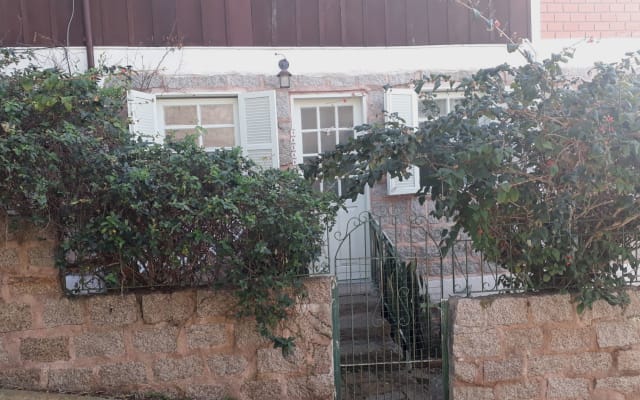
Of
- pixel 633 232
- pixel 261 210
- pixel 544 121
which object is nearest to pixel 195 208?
pixel 261 210

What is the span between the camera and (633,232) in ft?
11.5

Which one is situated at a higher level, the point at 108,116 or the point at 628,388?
the point at 108,116

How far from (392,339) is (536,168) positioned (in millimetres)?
1870

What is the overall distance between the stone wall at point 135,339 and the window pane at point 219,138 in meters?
2.61

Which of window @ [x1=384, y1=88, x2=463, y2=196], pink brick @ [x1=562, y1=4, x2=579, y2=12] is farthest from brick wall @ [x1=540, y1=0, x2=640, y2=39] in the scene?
window @ [x1=384, y1=88, x2=463, y2=196]

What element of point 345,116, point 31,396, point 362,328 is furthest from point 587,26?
point 31,396

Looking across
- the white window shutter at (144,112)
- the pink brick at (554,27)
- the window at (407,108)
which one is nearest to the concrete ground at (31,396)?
the white window shutter at (144,112)

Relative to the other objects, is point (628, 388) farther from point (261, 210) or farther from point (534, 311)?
point (261, 210)

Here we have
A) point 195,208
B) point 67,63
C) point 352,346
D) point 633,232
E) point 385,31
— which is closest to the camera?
point 195,208

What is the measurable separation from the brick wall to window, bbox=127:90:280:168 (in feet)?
11.4

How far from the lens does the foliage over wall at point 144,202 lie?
3000mm

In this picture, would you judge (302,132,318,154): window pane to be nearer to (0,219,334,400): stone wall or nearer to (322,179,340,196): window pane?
(322,179,340,196): window pane

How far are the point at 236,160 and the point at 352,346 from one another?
176cm

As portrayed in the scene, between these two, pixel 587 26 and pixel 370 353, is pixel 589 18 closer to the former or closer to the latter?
pixel 587 26
